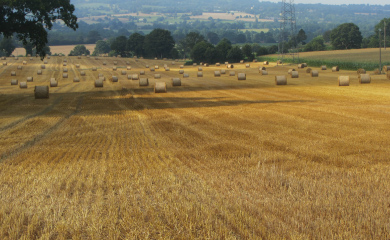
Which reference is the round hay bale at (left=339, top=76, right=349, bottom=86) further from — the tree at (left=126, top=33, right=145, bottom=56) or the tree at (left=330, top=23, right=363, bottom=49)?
the tree at (left=126, top=33, right=145, bottom=56)

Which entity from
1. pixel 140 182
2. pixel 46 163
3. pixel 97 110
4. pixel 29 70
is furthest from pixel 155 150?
pixel 29 70

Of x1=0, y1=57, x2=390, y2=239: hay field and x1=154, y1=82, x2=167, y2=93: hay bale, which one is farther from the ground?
x1=154, y1=82, x2=167, y2=93: hay bale

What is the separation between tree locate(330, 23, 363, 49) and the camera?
6233 inches

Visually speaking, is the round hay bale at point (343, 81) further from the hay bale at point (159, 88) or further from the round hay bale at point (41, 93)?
Answer: the round hay bale at point (41, 93)

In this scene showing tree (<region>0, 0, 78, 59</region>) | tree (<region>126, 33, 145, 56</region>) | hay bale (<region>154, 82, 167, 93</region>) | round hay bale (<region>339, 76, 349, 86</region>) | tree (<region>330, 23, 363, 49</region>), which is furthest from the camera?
tree (<region>126, 33, 145, 56</region>)

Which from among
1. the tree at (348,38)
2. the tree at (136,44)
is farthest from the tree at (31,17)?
the tree at (348,38)

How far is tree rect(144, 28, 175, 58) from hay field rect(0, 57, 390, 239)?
144 m

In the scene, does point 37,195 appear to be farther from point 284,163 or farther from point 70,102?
point 70,102

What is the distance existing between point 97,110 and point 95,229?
2101 cm

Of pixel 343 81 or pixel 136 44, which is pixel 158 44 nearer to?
pixel 136 44

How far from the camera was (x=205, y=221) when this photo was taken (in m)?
7.27

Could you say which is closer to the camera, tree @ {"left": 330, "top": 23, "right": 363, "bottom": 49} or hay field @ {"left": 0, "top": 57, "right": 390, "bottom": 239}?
hay field @ {"left": 0, "top": 57, "right": 390, "bottom": 239}

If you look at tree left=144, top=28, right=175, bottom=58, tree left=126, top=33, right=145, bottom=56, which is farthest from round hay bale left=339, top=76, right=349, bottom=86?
tree left=126, top=33, right=145, bottom=56

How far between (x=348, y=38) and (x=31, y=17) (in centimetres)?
13610
